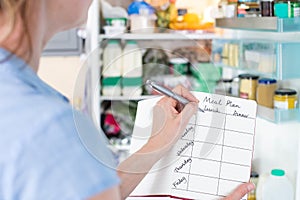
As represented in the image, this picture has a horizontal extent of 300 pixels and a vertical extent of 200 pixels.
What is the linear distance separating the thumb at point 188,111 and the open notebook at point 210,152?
0.02 meters

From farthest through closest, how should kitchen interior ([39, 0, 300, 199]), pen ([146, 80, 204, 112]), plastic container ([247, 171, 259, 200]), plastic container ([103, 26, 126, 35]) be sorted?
plastic container ([103, 26, 126, 35]) < plastic container ([247, 171, 259, 200]) < kitchen interior ([39, 0, 300, 199]) < pen ([146, 80, 204, 112])

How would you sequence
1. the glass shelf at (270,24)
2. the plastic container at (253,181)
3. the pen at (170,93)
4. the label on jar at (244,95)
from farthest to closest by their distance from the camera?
the label on jar at (244,95) → the plastic container at (253,181) → the glass shelf at (270,24) → the pen at (170,93)

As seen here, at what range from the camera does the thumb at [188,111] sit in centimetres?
76

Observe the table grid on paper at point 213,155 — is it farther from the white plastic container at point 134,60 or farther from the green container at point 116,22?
the green container at point 116,22

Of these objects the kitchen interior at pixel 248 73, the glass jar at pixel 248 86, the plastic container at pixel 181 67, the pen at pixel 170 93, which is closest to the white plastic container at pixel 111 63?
the kitchen interior at pixel 248 73

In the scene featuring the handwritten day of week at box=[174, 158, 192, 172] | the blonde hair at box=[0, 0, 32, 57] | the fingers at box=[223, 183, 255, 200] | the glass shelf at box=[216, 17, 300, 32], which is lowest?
the fingers at box=[223, 183, 255, 200]

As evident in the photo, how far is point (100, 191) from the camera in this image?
17.0 inches

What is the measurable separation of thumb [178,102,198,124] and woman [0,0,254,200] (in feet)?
0.94

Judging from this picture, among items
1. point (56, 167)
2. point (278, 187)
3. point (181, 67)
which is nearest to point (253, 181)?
point (278, 187)

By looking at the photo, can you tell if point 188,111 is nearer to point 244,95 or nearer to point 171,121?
point 171,121

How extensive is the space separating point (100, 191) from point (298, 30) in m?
0.72

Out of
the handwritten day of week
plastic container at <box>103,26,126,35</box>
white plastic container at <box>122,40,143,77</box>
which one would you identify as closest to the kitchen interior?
white plastic container at <box>122,40,143,77</box>

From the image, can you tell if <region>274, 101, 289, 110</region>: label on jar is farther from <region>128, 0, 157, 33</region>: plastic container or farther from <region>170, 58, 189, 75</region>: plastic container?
<region>128, 0, 157, 33</region>: plastic container

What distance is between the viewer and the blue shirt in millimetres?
420
